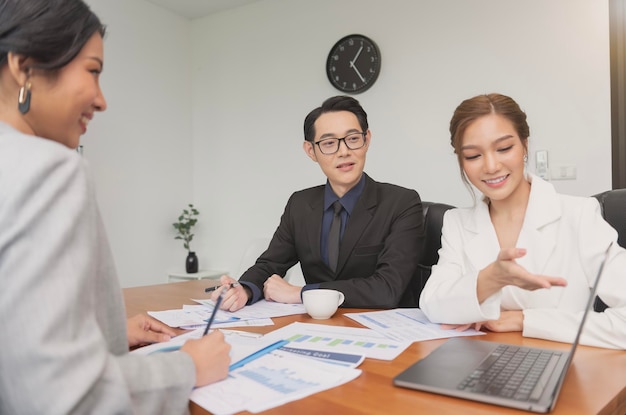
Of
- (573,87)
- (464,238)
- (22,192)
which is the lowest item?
(464,238)

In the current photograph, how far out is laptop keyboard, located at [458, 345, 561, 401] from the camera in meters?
0.76

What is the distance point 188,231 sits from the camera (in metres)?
4.50

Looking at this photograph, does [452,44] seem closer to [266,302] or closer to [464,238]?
[464,238]

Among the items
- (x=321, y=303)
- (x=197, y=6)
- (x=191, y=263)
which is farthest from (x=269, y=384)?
(x=197, y=6)

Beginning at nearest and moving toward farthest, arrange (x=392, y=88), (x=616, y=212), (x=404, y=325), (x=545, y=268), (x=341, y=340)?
(x=341, y=340), (x=404, y=325), (x=545, y=268), (x=616, y=212), (x=392, y=88)

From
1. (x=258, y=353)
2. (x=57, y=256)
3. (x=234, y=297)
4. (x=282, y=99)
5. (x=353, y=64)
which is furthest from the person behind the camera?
(x=282, y=99)

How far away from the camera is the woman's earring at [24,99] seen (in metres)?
0.76

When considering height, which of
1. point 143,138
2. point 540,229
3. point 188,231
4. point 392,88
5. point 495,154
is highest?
point 392,88

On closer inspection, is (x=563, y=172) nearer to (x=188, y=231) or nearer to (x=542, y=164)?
(x=542, y=164)

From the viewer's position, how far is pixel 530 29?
10.1 ft

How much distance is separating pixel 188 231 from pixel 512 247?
3.52 m

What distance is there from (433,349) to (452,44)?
2.81 metres

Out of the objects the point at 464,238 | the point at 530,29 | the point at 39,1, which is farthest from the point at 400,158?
the point at 39,1

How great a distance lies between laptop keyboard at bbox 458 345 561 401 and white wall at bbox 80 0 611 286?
238 centimetres
